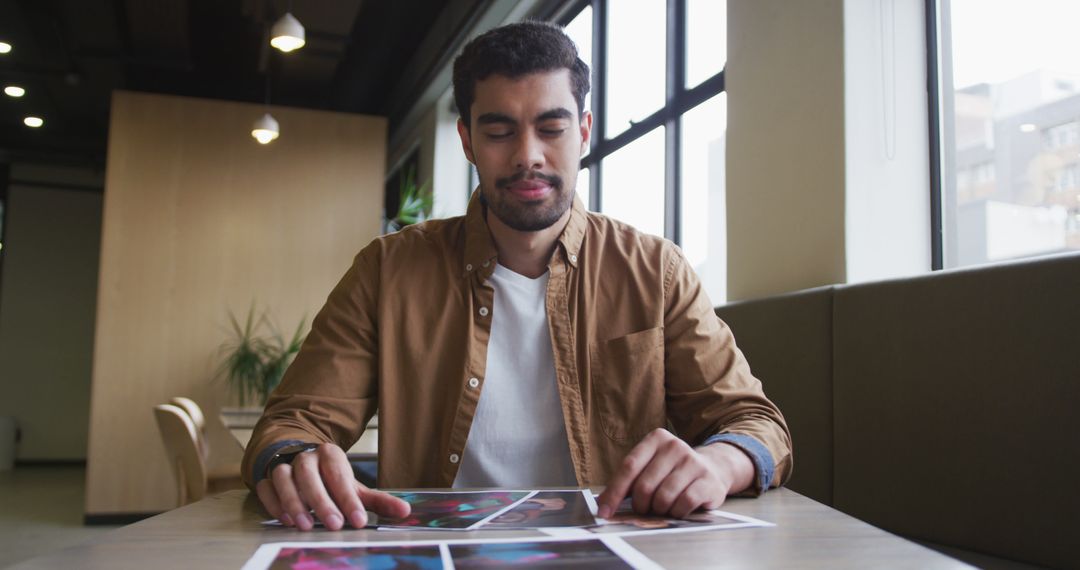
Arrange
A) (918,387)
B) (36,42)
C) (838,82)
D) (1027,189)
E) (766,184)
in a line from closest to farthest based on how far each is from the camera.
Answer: (918,387), (1027,189), (838,82), (766,184), (36,42)

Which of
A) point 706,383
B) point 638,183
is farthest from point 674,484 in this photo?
point 638,183

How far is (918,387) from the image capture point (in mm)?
1838

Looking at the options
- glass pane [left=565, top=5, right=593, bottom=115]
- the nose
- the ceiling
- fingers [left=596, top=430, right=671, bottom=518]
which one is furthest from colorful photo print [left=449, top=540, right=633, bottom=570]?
the ceiling

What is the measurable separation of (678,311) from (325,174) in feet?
18.2

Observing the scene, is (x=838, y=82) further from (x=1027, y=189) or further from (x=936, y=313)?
(x=936, y=313)

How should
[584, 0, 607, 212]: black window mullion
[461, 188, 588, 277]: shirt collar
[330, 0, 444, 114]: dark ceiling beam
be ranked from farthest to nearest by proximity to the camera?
[330, 0, 444, 114]: dark ceiling beam → [584, 0, 607, 212]: black window mullion → [461, 188, 588, 277]: shirt collar

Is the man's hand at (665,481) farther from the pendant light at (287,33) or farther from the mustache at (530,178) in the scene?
the pendant light at (287,33)

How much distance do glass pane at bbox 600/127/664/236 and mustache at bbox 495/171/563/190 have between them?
9.42 feet

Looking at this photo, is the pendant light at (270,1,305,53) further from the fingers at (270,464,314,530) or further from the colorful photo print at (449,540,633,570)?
the colorful photo print at (449,540,633,570)

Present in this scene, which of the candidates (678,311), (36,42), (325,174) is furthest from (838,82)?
(36,42)

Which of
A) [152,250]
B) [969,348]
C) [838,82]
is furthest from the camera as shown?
[152,250]

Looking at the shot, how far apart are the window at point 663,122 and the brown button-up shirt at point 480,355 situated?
78.5 inches

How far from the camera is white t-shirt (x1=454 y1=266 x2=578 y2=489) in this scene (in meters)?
1.37

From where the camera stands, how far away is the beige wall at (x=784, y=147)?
2.54 metres
